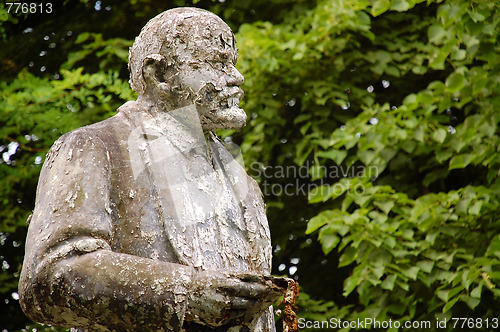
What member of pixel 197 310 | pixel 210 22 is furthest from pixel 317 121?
pixel 197 310

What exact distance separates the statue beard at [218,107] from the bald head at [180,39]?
0.13 meters

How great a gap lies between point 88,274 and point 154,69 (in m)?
0.82

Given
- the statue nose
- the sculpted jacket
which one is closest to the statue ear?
the sculpted jacket

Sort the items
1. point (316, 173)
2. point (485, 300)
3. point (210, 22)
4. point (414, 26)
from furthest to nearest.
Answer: point (414, 26), point (316, 173), point (485, 300), point (210, 22)

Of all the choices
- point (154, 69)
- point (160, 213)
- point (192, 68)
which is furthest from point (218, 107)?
point (160, 213)

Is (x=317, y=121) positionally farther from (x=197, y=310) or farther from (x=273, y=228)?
(x=197, y=310)

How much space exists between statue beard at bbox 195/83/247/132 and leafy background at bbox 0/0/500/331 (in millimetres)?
2811

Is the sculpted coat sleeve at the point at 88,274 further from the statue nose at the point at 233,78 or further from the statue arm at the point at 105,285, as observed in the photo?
the statue nose at the point at 233,78

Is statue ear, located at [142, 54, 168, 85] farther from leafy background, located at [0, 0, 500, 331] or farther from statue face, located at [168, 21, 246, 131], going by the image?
leafy background, located at [0, 0, 500, 331]

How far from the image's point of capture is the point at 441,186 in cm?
646

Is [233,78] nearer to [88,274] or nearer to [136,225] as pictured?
[136,225]

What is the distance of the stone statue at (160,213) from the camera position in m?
2.38

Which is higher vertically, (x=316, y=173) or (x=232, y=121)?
(x=232, y=121)

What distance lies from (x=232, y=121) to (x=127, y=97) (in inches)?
121
